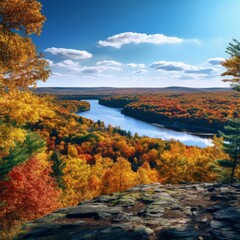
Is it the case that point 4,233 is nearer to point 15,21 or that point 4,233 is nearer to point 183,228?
point 183,228

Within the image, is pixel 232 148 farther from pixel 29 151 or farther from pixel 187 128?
pixel 187 128

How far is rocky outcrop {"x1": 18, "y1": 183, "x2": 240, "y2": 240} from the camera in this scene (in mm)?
11000

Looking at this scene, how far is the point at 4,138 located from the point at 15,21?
4.96 meters

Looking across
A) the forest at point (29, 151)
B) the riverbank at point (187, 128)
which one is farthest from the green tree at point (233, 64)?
the riverbank at point (187, 128)

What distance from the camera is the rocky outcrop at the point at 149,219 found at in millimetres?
11000

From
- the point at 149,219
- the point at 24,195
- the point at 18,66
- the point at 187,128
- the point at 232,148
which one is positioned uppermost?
the point at 18,66

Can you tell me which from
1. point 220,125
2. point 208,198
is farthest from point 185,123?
point 208,198

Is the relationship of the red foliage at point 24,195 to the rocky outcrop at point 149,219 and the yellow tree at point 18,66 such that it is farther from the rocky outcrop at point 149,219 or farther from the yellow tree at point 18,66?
the yellow tree at point 18,66

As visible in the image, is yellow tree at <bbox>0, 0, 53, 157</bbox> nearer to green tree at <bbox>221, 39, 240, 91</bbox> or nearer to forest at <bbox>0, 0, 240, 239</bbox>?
forest at <bbox>0, 0, 240, 239</bbox>

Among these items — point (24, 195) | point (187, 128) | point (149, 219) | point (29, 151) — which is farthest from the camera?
point (187, 128)

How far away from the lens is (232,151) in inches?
1270

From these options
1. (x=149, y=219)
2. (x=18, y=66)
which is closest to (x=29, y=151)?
(x=18, y=66)

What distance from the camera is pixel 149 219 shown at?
1280cm

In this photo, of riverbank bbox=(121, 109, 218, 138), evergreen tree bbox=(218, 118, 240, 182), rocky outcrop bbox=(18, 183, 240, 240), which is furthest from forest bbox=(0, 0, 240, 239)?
riverbank bbox=(121, 109, 218, 138)
